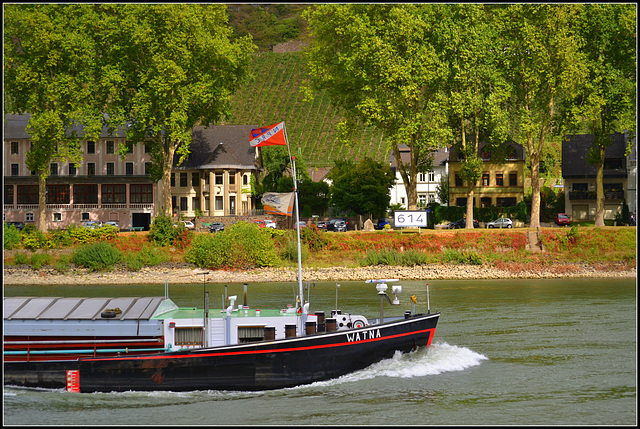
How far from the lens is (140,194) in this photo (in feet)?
302

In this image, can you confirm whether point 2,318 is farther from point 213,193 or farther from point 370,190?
point 213,193

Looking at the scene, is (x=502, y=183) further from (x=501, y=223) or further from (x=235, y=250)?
(x=235, y=250)

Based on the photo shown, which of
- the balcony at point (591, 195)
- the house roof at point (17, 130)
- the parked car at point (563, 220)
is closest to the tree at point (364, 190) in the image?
the parked car at point (563, 220)

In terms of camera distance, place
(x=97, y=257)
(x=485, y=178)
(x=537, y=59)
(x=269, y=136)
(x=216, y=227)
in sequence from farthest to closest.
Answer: (x=485, y=178)
(x=216, y=227)
(x=537, y=59)
(x=97, y=257)
(x=269, y=136)

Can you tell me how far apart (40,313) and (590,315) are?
29.3 metres

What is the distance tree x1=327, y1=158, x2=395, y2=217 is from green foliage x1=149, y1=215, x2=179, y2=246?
2424 cm

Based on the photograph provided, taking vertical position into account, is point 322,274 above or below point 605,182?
below

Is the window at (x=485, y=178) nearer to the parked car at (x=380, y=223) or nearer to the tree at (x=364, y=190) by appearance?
the tree at (x=364, y=190)

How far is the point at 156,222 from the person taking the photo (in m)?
70.1

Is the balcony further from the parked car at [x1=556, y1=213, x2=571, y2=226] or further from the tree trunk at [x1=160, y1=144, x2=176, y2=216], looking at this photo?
the tree trunk at [x1=160, y1=144, x2=176, y2=216]

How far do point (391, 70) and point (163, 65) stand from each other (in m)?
21.7

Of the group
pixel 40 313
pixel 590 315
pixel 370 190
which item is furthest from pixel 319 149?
pixel 40 313

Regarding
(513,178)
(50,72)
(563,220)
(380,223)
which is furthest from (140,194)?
(563,220)

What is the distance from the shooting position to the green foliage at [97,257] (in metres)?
65.9
